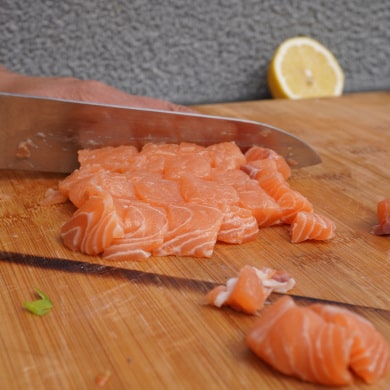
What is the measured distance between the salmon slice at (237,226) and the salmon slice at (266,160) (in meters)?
0.38

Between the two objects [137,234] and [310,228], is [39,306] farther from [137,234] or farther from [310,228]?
[310,228]

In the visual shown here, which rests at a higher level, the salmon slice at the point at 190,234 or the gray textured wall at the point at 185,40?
the gray textured wall at the point at 185,40

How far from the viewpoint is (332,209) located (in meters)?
2.54

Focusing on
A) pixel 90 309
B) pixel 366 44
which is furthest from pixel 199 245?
pixel 366 44

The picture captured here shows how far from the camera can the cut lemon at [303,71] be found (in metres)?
4.06

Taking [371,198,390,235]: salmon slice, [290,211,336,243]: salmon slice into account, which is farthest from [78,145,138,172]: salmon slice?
[371,198,390,235]: salmon slice

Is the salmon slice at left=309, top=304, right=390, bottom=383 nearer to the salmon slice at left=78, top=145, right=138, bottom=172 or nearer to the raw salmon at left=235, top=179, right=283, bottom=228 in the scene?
the raw salmon at left=235, top=179, right=283, bottom=228

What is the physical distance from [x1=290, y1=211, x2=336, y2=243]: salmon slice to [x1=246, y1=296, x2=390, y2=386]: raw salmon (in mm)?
642

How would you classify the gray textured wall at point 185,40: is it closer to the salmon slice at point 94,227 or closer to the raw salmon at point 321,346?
the salmon slice at point 94,227

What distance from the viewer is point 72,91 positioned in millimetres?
2838

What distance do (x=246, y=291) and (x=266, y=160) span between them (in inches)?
38.5

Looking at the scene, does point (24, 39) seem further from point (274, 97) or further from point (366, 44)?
point (366, 44)

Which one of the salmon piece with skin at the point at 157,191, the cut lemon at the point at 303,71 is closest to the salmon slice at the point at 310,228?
the salmon piece with skin at the point at 157,191

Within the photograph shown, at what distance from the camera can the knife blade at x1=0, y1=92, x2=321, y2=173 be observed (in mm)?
2572
